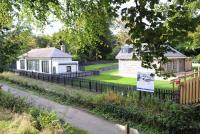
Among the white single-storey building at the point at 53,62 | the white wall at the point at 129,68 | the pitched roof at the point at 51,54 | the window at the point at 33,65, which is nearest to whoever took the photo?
the white wall at the point at 129,68

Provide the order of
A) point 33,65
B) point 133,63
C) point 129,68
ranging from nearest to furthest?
1. point 133,63
2. point 129,68
3. point 33,65

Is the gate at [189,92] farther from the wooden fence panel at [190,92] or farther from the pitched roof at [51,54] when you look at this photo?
the pitched roof at [51,54]

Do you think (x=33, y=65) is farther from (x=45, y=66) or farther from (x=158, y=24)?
(x=158, y=24)

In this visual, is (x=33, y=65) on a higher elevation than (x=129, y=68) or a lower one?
higher

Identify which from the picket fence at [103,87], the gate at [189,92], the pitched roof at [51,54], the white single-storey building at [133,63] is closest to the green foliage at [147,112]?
the picket fence at [103,87]

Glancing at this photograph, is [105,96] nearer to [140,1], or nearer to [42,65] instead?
[140,1]

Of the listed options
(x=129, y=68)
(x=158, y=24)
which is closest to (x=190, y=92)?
(x=158, y=24)

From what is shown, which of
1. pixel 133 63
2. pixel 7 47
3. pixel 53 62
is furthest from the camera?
pixel 53 62

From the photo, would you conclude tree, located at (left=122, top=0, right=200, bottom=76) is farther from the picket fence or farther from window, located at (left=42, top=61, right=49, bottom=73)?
window, located at (left=42, top=61, right=49, bottom=73)

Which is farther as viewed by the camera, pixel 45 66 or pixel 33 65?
pixel 33 65

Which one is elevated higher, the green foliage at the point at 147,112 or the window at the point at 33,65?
the window at the point at 33,65

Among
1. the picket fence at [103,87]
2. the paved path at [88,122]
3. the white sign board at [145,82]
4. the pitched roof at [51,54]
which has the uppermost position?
the pitched roof at [51,54]

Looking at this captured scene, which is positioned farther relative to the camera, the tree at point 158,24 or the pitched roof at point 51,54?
the pitched roof at point 51,54

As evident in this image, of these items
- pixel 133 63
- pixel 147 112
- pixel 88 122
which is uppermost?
pixel 133 63
